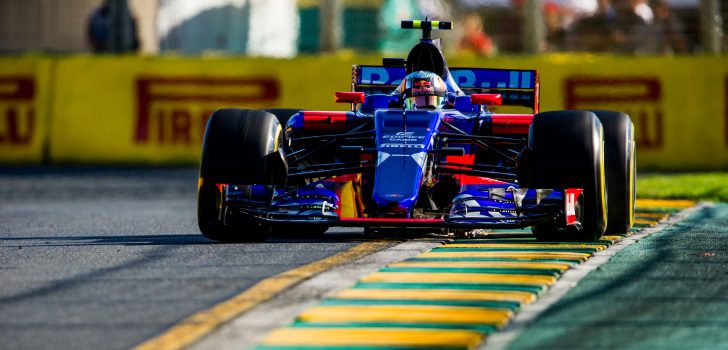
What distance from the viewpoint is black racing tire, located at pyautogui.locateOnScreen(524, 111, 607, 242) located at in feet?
30.2

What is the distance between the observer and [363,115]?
10578 mm

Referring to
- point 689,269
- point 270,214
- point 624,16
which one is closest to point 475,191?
point 270,214

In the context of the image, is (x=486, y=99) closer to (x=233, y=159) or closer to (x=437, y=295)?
(x=233, y=159)

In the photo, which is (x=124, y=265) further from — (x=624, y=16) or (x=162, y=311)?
(x=624, y=16)

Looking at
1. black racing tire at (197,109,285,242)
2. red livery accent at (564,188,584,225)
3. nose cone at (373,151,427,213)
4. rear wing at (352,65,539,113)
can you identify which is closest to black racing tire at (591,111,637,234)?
red livery accent at (564,188,584,225)

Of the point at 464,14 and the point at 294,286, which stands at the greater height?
the point at 464,14

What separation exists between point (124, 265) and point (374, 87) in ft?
13.6

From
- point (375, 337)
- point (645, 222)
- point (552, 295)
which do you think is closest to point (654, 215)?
point (645, 222)

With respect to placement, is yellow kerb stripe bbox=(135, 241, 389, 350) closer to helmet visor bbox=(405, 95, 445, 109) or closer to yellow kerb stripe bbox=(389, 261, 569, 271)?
yellow kerb stripe bbox=(389, 261, 569, 271)

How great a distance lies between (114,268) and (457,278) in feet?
5.93

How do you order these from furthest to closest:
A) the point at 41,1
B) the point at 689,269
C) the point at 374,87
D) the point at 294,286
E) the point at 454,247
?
the point at 41,1 < the point at 374,87 < the point at 454,247 < the point at 689,269 < the point at 294,286

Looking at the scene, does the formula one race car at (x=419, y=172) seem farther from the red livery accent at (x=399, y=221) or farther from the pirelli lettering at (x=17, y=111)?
the pirelli lettering at (x=17, y=111)

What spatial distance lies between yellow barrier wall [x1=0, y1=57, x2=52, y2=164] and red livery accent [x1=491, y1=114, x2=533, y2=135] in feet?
35.4

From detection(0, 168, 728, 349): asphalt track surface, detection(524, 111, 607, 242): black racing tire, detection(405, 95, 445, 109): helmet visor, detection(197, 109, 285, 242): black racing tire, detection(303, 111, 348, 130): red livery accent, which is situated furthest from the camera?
detection(405, 95, 445, 109): helmet visor
